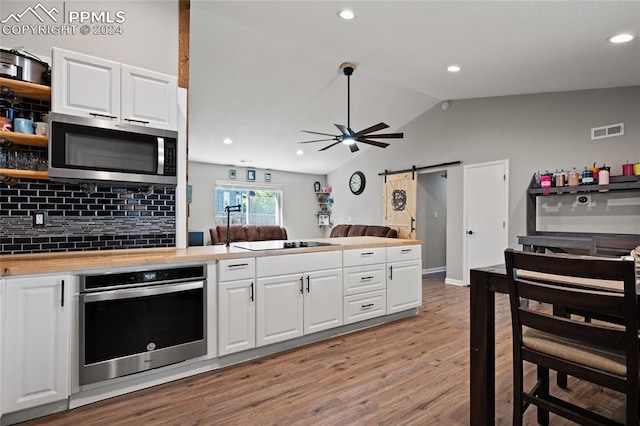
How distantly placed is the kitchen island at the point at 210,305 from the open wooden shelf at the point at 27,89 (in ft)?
3.55

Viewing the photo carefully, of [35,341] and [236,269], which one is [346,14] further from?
[35,341]

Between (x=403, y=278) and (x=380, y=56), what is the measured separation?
2419 millimetres

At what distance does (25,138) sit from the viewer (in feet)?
7.10

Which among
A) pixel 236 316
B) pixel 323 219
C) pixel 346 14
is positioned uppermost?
pixel 346 14

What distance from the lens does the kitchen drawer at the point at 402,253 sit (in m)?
3.61

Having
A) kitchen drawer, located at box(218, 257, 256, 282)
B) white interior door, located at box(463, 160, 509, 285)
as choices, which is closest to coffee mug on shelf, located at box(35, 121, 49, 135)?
kitchen drawer, located at box(218, 257, 256, 282)

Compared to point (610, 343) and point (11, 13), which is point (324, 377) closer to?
point (610, 343)

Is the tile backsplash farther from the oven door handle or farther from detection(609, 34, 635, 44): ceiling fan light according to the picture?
detection(609, 34, 635, 44): ceiling fan light

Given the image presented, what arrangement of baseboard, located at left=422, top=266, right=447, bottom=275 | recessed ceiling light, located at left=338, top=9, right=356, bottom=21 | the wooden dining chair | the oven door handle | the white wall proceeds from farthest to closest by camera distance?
1. baseboard, located at left=422, top=266, right=447, bottom=275
2. recessed ceiling light, located at left=338, top=9, right=356, bottom=21
3. the white wall
4. the oven door handle
5. the wooden dining chair

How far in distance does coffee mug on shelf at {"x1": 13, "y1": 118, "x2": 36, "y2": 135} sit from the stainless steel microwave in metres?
0.24

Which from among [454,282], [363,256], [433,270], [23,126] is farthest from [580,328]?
[433,270]

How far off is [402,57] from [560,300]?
3.01 meters

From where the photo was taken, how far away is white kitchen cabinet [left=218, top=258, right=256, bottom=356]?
2.50 m

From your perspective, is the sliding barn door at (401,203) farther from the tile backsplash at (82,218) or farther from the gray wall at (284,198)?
the tile backsplash at (82,218)
